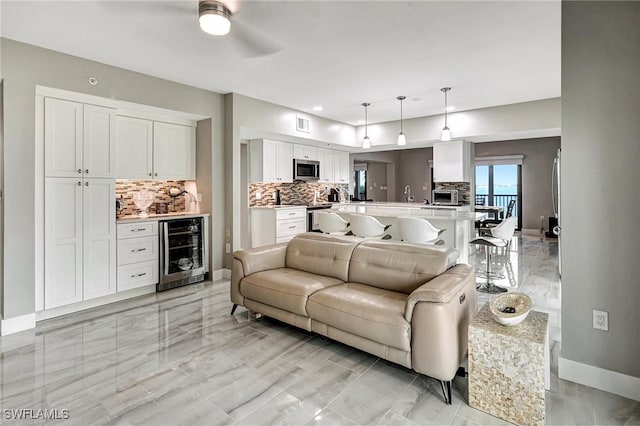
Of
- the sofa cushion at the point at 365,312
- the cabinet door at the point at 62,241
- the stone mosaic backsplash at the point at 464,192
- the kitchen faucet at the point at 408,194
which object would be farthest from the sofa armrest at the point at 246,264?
the kitchen faucet at the point at 408,194

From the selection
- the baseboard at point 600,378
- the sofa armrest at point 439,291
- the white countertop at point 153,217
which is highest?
the white countertop at point 153,217

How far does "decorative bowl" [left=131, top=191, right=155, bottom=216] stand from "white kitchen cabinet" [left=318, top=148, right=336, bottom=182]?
3683 millimetres

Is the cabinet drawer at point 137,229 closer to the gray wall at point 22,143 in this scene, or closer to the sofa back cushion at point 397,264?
the gray wall at point 22,143

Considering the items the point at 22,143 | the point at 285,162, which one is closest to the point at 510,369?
the point at 22,143

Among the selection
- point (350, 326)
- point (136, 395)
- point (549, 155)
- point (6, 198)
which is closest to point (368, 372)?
point (350, 326)

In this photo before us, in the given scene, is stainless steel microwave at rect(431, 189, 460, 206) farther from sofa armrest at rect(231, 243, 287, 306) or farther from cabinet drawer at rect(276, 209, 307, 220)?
sofa armrest at rect(231, 243, 287, 306)

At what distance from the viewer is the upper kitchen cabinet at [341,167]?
7.93m

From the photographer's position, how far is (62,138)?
3.57m

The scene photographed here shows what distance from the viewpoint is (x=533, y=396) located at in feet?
5.93

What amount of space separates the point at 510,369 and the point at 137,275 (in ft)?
13.4

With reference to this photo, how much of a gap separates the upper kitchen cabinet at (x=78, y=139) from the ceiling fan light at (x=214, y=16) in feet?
6.92

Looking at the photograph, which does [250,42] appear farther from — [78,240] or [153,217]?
[78,240]

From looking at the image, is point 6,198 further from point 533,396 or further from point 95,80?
point 533,396

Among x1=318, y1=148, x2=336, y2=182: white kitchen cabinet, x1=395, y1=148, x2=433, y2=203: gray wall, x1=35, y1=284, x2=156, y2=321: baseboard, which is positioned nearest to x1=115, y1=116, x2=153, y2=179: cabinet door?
x1=35, y1=284, x2=156, y2=321: baseboard
